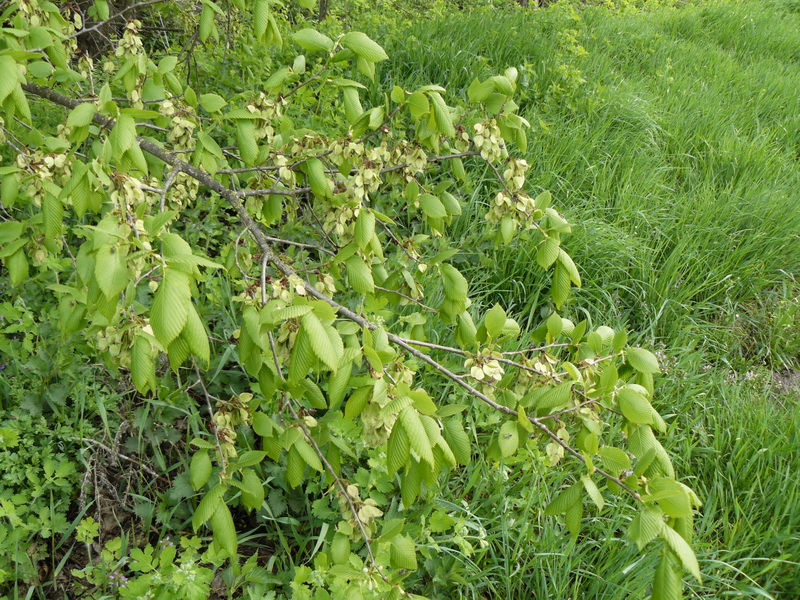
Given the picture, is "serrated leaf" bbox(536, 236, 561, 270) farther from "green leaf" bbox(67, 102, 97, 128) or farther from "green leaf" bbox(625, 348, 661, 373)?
"green leaf" bbox(67, 102, 97, 128)

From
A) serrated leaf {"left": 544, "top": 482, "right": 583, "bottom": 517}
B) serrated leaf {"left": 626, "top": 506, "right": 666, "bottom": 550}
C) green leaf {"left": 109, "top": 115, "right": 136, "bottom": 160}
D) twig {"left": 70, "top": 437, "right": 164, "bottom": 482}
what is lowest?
twig {"left": 70, "top": 437, "right": 164, "bottom": 482}

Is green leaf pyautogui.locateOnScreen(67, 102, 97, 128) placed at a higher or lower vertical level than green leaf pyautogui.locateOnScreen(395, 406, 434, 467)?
higher

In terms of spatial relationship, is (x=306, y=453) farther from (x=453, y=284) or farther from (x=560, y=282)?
(x=560, y=282)

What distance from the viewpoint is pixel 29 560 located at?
1.82 m

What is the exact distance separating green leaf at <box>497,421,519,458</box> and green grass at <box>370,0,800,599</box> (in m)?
0.65

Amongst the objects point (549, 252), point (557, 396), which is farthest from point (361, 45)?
point (557, 396)

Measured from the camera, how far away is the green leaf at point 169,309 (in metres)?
0.91

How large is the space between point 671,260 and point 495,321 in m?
2.26

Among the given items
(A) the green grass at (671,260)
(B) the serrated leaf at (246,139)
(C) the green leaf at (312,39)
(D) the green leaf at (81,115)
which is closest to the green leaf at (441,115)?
(C) the green leaf at (312,39)

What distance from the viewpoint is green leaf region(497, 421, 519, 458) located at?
4.19 ft

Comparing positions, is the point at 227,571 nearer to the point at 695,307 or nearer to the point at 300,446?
the point at 300,446

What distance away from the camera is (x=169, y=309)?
0.92 m

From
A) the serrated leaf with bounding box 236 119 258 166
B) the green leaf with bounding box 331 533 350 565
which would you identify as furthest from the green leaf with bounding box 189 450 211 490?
the serrated leaf with bounding box 236 119 258 166

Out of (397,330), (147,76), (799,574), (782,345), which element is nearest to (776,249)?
(782,345)
